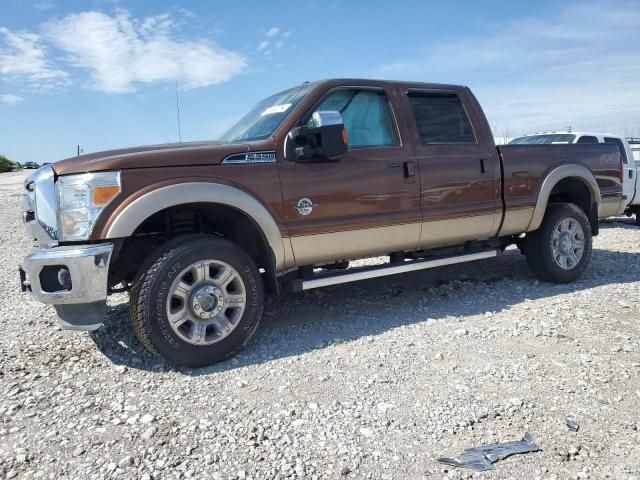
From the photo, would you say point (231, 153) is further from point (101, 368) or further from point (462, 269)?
point (462, 269)

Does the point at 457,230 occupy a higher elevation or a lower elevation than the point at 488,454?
higher

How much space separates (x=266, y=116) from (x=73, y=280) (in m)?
2.06

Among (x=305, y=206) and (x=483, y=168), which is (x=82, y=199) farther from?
(x=483, y=168)

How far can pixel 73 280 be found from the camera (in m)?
3.15

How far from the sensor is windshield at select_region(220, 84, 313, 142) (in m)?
4.06

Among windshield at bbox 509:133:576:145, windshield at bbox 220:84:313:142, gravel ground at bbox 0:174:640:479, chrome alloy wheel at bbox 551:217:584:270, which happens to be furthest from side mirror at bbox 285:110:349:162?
windshield at bbox 509:133:576:145

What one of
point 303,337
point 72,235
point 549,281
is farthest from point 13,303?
point 549,281

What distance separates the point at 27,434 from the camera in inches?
105

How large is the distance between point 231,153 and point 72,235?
3.91ft

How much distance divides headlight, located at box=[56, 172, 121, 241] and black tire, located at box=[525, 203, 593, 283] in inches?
169

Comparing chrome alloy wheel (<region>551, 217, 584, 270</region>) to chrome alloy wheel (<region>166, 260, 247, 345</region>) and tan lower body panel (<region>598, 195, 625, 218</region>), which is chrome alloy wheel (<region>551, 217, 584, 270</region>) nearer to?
tan lower body panel (<region>598, 195, 625, 218</region>)

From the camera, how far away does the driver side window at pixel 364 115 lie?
13.7ft

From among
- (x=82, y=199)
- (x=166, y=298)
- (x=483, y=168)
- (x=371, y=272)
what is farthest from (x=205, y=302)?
(x=483, y=168)

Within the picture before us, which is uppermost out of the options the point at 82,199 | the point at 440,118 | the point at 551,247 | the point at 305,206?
the point at 440,118
